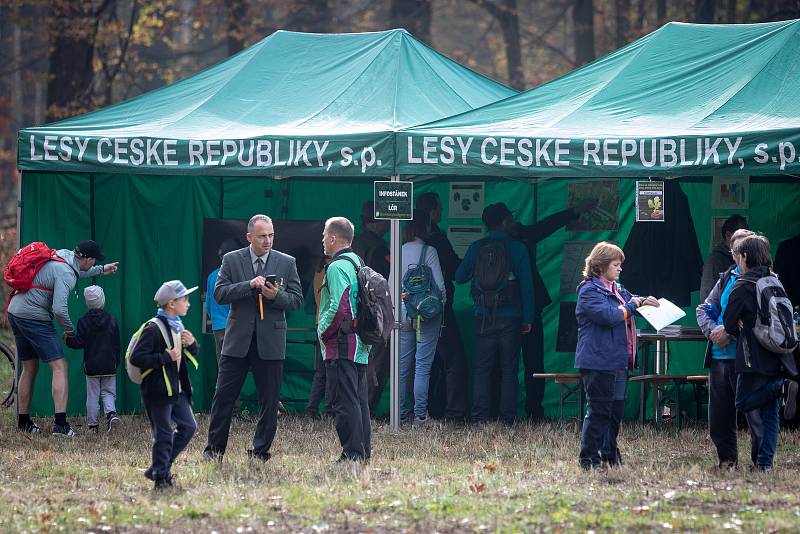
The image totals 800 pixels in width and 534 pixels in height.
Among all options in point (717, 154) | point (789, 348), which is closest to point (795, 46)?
point (717, 154)

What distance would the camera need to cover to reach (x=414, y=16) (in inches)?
951

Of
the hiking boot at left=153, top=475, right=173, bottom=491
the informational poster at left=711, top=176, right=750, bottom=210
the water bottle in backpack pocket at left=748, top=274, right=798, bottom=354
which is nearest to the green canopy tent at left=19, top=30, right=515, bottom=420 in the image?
the informational poster at left=711, top=176, right=750, bottom=210

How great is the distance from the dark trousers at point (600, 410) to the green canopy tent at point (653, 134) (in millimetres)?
2086

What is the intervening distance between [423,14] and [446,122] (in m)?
14.4

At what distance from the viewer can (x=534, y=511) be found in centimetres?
702

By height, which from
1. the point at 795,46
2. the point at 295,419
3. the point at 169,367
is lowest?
the point at 295,419

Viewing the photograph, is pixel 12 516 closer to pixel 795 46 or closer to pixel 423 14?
pixel 795 46

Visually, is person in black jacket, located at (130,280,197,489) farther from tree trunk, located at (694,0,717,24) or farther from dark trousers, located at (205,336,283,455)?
tree trunk, located at (694,0,717,24)

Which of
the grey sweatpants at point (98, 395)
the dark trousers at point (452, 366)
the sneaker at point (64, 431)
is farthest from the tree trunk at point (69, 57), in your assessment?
the dark trousers at point (452, 366)

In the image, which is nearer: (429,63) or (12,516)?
(12,516)

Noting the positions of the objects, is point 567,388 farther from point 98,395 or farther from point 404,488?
point 98,395

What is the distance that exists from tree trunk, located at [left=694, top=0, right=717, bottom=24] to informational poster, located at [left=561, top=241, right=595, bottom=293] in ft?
43.5

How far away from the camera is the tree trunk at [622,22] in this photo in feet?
82.6

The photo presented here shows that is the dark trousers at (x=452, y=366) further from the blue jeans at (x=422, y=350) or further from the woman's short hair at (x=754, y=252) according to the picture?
the woman's short hair at (x=754, y=252)
